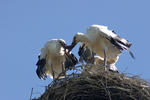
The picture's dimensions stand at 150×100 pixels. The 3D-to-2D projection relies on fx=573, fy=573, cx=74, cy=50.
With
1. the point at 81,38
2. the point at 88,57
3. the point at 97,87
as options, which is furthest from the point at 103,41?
the point at 97,87

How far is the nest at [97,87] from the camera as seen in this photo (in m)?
8.84

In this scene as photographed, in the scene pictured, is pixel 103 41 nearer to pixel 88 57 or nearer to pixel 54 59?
pixel 88 57

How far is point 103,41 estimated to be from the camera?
10578 mm

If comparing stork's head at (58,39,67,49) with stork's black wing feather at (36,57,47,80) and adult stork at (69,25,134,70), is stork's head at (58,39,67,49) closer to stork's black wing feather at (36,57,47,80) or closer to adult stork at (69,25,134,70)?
stork's black wing feather at (36,57,47,80)

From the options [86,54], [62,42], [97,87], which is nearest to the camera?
[97,87]

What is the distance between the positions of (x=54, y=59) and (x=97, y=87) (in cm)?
294

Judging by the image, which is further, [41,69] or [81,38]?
[41,69]

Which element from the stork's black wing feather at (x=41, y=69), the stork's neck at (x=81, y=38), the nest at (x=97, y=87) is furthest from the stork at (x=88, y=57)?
the nest at (x=97, y=87)

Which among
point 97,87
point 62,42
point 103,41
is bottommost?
point 97,87

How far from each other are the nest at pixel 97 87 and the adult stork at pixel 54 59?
2.41 meters

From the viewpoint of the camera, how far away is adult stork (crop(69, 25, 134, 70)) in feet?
34.0

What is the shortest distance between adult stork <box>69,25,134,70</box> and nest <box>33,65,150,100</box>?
1275 mm

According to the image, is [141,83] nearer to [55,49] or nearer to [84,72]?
[84,72]

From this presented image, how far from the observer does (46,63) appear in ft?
38.6
